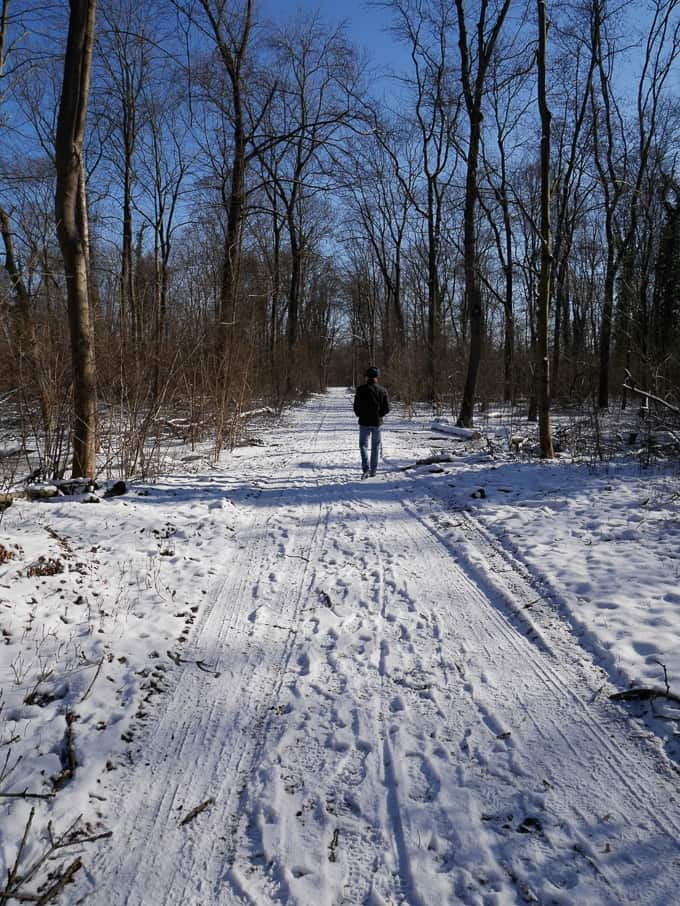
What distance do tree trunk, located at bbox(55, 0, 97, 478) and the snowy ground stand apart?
1772 mm

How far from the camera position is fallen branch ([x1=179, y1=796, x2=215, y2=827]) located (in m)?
2.32

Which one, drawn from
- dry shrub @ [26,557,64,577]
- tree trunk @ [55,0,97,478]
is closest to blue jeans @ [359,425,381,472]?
tree trunk @ [55,0,97,478]

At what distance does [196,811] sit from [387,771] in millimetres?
946

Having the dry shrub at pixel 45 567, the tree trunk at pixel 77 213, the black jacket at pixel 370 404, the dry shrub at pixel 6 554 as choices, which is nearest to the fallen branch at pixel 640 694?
the dry shrub at pixel 45 567

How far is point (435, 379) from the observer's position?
26.6 meters

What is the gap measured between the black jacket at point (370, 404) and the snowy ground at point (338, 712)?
3934 mm

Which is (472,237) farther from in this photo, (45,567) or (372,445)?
(45,567)

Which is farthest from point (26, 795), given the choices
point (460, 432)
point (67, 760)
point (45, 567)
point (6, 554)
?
point (460, 432)

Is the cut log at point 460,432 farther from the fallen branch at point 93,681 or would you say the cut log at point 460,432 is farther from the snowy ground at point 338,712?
the fallen branch at point 93,681

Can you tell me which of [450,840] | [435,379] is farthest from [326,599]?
[435,379]

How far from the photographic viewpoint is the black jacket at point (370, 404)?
997 cm

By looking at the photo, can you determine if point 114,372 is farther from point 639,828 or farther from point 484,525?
point 639,828

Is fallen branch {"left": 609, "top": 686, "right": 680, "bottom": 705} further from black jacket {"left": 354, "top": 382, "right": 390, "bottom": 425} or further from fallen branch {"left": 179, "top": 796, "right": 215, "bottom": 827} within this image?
black jacket {"left": 354, "top": 382, "right": 390, "bottom": 425}

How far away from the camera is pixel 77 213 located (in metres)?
7.38
